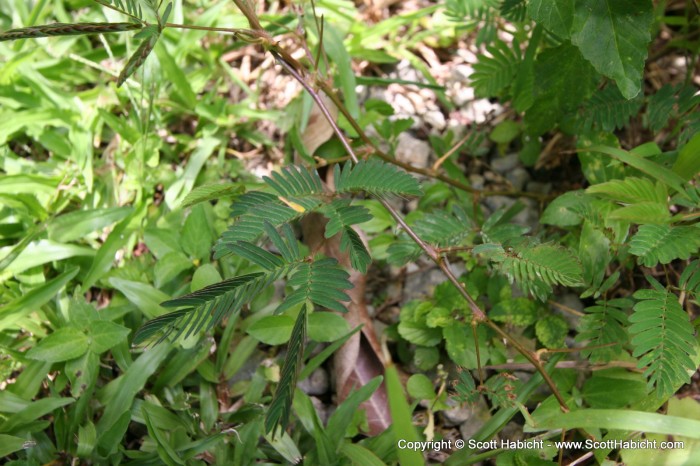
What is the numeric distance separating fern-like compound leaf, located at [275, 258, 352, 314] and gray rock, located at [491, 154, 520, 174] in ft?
3.51

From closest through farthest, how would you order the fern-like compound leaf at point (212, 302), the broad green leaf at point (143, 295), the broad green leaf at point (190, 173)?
the fern-like compound leaf at point (212, 302)
the broad green leaf at point (143, 295)
the broad green leaf at point (190, 173)

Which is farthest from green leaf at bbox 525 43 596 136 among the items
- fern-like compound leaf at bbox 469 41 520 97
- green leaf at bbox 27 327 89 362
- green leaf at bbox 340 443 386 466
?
green leaf at bbox 27 327 89 362

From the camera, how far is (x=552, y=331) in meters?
1.50

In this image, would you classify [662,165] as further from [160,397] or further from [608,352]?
[160,397]

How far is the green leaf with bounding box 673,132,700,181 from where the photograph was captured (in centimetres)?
127

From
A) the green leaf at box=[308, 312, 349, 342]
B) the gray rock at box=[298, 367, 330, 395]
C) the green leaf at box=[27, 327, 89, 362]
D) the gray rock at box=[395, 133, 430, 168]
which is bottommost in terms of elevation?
the gray rock at box=[298, 367, 330, 395]

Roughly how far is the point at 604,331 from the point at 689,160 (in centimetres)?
42

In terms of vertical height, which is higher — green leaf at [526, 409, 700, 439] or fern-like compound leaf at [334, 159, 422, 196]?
fern-like compound leaf at [334, 159, 422, 196]

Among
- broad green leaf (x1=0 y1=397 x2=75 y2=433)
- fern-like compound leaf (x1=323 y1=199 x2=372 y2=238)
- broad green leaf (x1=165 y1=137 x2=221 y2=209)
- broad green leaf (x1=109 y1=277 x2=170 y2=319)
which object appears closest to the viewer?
fern-like compound leaf (x1=323 y1=199 x2=372 y2=238)

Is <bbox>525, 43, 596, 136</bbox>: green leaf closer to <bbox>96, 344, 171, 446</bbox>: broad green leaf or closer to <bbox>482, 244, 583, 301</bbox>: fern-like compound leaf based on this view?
<bbox>482, 244, 583, 301</bbox>: fern-like compound leaf

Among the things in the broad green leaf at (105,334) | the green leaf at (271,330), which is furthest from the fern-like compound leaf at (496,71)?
the broad green leaf at (105,334)

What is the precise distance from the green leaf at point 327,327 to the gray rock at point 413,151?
692 millimetres

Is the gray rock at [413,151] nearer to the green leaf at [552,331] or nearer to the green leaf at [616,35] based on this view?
the green leaf at [552,331]

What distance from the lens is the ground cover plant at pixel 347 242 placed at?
1.19 m
